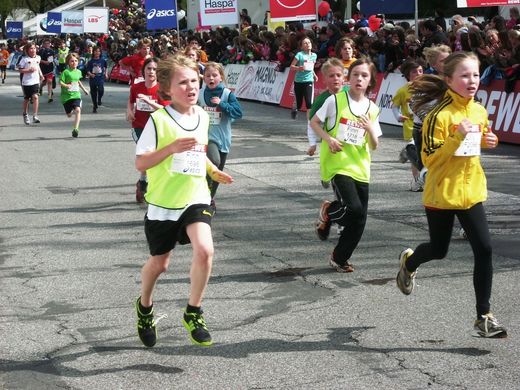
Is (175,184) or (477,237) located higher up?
(175,184)

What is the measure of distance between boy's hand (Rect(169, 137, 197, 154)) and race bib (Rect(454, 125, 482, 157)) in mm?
1498

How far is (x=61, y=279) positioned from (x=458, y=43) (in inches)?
480

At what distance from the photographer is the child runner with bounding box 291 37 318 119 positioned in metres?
21.5

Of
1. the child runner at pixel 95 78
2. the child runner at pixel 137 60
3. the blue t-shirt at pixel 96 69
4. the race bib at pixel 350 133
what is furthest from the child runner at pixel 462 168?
the blue t-shirt at pixel 96 69

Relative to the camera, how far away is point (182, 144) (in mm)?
5977

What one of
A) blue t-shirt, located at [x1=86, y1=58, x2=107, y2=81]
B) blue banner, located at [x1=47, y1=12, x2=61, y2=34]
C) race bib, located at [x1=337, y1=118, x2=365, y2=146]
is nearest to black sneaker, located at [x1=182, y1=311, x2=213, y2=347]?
race bib, located at [x1=337, y1=118, x2=365, y2=146]

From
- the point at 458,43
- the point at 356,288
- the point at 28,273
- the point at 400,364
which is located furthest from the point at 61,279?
the point at 458,43

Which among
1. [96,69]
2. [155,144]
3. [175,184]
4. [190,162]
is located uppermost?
[155,144]

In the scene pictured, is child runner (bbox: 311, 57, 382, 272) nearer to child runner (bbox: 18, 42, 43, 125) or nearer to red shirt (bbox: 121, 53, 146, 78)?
red shirt (bbox: 121, 53, 146, 78)

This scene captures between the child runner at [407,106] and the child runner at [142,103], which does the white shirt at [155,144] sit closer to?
the child runner at [142,103]

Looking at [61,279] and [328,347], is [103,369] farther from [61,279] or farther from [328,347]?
[61,279]

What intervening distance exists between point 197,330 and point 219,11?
25.2 m

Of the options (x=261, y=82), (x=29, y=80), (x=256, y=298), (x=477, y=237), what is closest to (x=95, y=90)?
(x=29, y=80)

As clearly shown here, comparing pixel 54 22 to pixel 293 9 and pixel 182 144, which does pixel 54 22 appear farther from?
pixel 182 144
